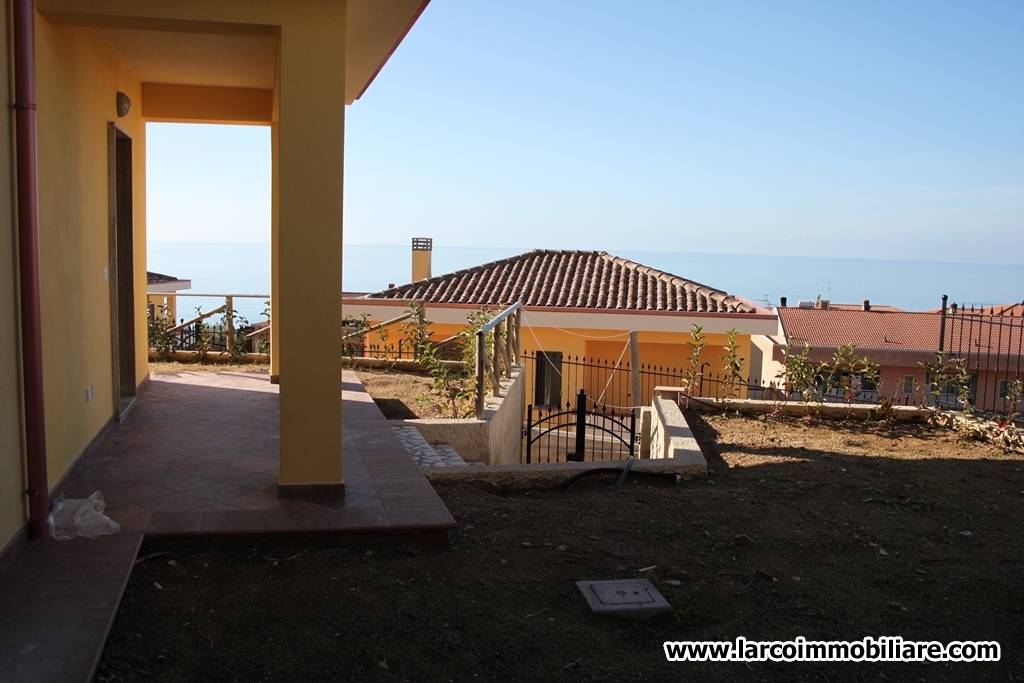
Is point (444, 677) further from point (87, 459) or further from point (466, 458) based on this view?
point (466, 458)

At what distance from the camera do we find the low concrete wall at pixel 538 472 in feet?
19.9

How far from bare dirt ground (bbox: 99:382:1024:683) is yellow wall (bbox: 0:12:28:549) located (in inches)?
25.8

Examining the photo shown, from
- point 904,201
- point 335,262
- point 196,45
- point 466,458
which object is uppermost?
Result: point 904,201

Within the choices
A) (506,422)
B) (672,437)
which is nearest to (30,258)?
(672,437)

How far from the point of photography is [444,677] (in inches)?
125

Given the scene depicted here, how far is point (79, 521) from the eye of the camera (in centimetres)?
427

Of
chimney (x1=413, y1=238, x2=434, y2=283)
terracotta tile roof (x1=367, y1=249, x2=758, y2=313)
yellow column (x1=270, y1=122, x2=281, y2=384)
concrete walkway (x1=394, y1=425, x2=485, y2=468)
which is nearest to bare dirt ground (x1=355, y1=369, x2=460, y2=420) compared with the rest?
concrete walkway (x1=394, y1=425, x2=485, y2=468)

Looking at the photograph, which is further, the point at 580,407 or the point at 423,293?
the point at 423,293

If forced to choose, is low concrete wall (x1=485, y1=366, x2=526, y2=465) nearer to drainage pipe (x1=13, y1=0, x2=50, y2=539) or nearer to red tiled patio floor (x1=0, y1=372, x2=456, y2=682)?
red tiled patio floor (x1=0, y1=372, x2=456, y2=682)

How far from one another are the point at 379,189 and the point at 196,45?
77.6 feet

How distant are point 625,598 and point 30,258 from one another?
3231 millimetres

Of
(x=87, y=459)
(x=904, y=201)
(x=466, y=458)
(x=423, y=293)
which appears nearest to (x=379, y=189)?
(x=423, y=293)

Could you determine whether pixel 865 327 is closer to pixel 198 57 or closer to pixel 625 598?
pixel 198 57

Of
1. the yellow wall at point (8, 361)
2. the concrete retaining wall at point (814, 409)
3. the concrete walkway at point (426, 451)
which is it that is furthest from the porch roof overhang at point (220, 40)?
the concrete retaining wall at point (814, 409)
